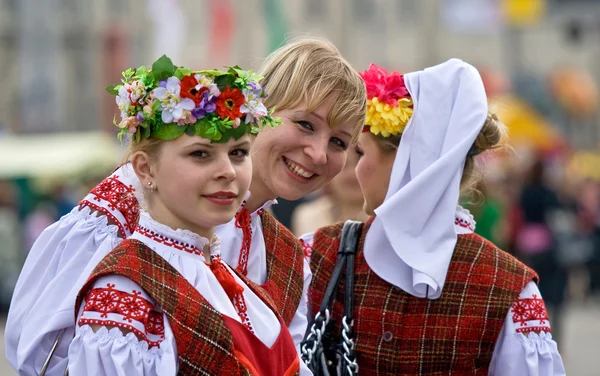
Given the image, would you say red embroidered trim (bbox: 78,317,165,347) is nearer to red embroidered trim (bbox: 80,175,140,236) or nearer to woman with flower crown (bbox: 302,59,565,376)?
red embroidered trim (bbox: 80,175,140,236)

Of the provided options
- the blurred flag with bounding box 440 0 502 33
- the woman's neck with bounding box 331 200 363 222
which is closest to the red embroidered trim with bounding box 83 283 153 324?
the woman's neck with bounding box 331 200 363 222

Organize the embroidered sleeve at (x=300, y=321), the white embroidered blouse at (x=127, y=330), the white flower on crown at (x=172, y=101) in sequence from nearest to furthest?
1. the white embroidered blouse at (x=127, y=330)
2. the white flower on crown at (x=172, y=101)
3. the embroidered sleeve at (x=300, y=321)

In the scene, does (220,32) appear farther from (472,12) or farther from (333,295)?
(333,295)

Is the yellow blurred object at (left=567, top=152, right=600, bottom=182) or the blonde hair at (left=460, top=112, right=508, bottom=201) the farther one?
the yellow blurred object at (left=567, top=152, right=600, bottom=182)

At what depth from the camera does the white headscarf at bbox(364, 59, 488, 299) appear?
3236 millimetres

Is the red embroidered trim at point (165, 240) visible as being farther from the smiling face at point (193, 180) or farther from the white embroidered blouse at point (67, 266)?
the white embroidered blouse at point (67, 266)

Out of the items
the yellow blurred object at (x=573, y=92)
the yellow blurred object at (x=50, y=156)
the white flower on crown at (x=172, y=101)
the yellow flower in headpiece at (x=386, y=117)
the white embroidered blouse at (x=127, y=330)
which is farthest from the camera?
the yellow blurred object at (x=573, y=92)

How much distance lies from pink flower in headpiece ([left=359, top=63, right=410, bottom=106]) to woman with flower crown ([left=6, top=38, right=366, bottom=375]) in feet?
0.69

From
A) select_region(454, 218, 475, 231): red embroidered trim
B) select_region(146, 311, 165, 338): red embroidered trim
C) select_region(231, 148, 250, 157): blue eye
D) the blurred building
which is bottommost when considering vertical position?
the blurred building

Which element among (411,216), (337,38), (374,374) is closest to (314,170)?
(411,216)

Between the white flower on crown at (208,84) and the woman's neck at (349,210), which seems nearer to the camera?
the white flower on crown at (208,84)

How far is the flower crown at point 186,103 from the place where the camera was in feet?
8.43

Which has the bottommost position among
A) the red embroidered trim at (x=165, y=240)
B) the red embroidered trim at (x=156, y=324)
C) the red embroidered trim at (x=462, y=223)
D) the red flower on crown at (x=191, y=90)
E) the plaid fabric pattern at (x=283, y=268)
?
the plaid fabric pattern at (x=283, y=268)

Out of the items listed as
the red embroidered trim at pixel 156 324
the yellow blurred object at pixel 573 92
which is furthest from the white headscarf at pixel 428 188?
the yellow blurred object at pixel 573 92
